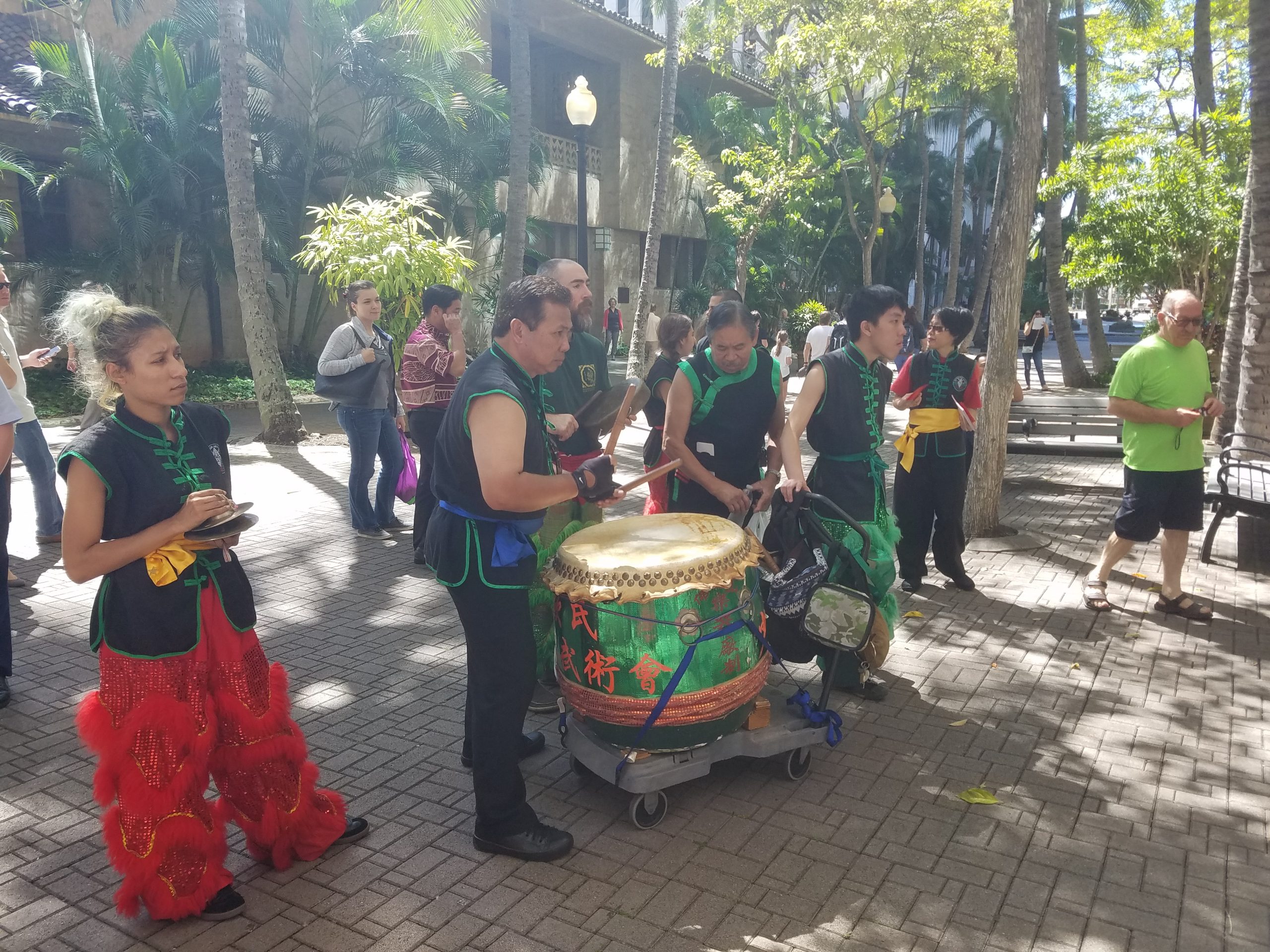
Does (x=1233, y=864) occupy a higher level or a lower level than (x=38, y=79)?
lower

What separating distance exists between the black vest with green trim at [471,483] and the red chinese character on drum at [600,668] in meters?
0.41

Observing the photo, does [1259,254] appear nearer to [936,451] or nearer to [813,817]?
[936,451]

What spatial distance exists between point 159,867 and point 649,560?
5.91 feet

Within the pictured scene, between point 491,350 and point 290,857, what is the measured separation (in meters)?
1.89

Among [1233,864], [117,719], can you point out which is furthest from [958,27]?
[117,719]

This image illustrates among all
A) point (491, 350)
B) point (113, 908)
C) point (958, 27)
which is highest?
point (958, 27)

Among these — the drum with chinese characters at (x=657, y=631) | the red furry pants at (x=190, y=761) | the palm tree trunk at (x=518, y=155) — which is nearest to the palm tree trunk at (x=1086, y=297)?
the palm tree trunk at (x=518, y=155)

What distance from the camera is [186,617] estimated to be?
9.77 ft

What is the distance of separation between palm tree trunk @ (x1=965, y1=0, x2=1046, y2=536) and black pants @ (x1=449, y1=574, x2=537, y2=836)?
4.89m

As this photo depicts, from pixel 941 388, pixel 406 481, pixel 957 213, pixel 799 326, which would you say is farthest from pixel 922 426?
pixel 957 213

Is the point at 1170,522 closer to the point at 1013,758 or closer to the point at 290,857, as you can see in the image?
the point at 1013,758

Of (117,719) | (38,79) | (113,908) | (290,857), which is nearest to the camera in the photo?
(117,719)

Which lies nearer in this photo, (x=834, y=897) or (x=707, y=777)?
(x=834, y=897)

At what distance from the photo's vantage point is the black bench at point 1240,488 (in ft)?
21.5
